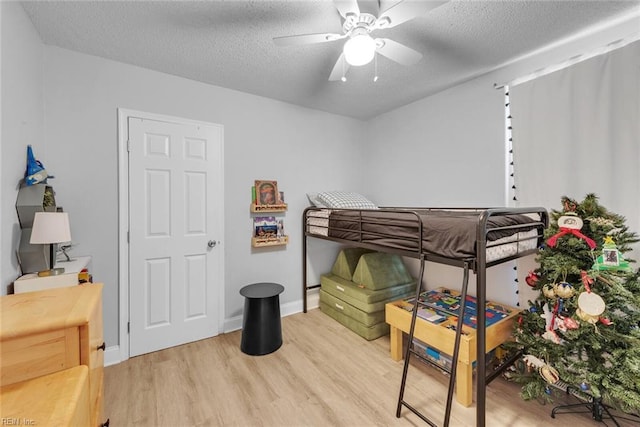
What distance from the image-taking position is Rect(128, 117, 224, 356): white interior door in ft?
7.53

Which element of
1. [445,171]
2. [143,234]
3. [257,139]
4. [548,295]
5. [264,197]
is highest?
[257,139]

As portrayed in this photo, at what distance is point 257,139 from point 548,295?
279 centimetres

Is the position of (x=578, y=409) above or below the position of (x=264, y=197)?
below

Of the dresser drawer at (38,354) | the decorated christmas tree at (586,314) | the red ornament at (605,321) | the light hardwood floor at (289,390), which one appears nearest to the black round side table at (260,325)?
the light hardwood floor at (289,390)

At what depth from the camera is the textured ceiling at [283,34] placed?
1601mm

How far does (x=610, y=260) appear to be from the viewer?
4.77ft

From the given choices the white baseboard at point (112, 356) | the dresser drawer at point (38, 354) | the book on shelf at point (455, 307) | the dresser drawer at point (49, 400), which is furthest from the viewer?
the white baseboard at point (112, 356)

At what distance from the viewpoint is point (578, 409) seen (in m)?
1.70

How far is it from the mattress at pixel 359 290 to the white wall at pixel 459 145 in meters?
0.34

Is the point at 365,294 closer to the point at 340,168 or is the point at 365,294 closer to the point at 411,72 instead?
the point at 340,168

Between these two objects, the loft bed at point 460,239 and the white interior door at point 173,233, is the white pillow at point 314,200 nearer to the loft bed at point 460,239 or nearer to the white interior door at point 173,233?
the loft bed at point 460,239

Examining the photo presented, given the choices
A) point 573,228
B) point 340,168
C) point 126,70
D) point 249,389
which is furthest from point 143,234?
point 573,228

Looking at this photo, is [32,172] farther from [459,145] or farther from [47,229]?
[459,145]

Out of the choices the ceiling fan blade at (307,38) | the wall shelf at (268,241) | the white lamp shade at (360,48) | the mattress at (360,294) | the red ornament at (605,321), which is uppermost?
the ceiling fan blade at (307,38)
